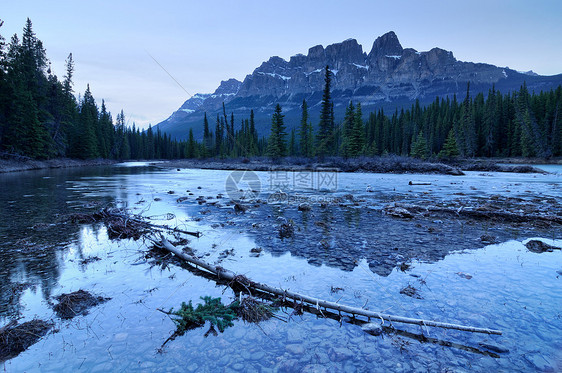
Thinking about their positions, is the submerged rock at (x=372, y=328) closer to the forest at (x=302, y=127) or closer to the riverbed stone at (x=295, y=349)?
the riverbed stone at (x=295, y=349)

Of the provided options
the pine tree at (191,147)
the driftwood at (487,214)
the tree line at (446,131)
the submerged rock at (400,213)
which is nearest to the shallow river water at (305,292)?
the driftwood at (487,214)

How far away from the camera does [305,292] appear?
216 inches

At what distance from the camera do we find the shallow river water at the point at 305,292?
3670 millimetres

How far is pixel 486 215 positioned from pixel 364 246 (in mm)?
7642

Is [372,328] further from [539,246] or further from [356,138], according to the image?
[356,138]

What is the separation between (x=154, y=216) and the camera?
40.1 ft

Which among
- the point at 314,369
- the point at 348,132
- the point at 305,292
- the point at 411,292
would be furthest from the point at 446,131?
the point at 314,369

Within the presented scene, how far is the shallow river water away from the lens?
3670 mm

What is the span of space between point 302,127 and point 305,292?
223 feet

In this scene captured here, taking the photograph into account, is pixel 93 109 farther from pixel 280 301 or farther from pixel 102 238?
pixel 280 301

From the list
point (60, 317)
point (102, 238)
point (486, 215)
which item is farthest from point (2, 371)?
point (486, 215)

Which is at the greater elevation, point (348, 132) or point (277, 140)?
point (348, 132)

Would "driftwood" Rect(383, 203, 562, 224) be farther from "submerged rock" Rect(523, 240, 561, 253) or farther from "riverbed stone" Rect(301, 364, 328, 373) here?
"riverbed stone" Rect(301, 364, 328, 373)

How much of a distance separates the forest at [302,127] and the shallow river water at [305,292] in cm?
2020
